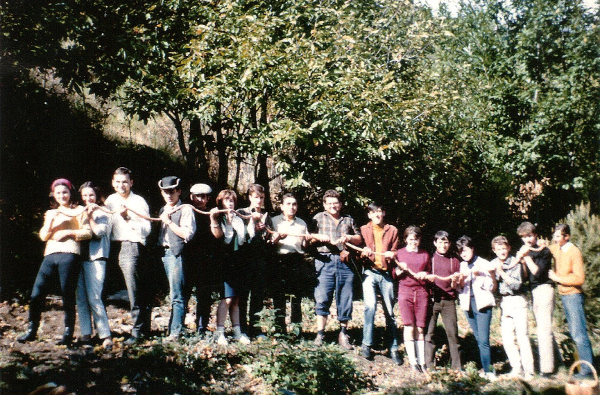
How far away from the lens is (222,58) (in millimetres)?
7211

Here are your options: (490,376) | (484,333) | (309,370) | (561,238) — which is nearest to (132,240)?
(309,370)

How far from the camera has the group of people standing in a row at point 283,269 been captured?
4895 millimetres

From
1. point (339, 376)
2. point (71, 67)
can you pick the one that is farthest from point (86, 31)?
point (339, 376)

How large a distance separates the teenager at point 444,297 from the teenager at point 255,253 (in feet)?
6.83

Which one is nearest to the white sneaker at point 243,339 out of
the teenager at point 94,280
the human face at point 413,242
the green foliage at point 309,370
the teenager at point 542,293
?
the green foliage at point 309,370

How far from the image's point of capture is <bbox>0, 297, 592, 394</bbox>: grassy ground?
434 centimetres

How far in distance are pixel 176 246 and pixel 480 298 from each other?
3719mm

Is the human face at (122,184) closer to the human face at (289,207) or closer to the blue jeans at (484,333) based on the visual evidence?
the human face at (289,207)

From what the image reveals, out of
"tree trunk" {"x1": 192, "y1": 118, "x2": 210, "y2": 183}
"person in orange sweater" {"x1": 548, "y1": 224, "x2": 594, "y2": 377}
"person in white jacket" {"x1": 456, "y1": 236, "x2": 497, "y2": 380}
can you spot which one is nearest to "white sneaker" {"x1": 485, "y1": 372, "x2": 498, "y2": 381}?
"person in white jacket" {"x1": 456, "y1": 236, "x2": 497, "y2": 380}

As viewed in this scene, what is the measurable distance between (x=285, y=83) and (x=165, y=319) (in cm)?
429

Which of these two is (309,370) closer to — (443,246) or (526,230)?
(443,246)

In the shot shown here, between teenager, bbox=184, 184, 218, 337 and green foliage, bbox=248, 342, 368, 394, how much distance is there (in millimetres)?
877

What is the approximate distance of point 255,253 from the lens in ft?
17.9

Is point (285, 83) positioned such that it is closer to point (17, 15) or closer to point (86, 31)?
point (86, 31)
